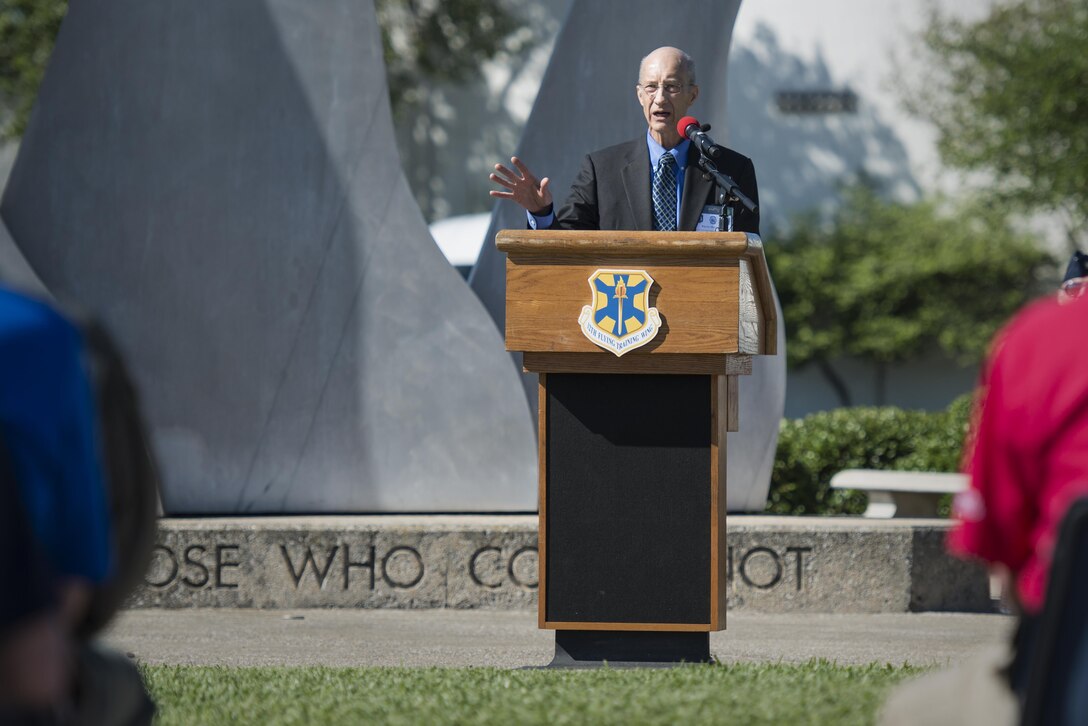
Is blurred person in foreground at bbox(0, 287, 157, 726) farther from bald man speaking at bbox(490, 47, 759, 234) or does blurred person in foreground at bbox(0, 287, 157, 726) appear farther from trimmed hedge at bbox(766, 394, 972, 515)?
trimmed hedge at bbox(766, 394, 972, 515)

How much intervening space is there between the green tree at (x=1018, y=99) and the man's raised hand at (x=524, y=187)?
63.5 feet

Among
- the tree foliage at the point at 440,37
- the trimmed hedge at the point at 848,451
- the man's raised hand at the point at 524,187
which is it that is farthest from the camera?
the tree foliage at the point at 440,37

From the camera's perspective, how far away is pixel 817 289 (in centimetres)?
2423

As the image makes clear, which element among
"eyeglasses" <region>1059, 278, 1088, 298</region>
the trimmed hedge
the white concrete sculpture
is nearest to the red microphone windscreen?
"eyeglasses" <region>1059, 278, 1088, 298</region>

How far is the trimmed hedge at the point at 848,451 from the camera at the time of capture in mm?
10664

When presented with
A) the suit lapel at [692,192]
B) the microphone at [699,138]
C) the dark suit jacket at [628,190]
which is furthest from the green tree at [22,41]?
the microphone at [699,138]

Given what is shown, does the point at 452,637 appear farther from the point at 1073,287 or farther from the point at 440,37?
the point at 440,37

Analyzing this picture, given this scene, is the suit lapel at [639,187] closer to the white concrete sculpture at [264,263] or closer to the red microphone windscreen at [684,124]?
the red microphone windscreen at [684,124]

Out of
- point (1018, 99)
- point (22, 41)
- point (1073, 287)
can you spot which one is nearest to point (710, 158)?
point (1073, 287)

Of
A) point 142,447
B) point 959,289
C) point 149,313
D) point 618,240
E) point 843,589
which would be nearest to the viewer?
point 142,447

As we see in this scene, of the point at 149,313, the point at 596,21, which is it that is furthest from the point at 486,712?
the point at 596,21

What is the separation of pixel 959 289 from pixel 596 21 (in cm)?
1685

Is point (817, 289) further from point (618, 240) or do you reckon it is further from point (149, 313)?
point (618, 240)

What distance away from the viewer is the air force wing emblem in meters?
4.32
